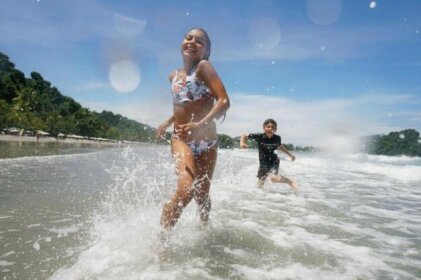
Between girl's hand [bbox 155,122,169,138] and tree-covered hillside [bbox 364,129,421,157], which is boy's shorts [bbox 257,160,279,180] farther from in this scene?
tree-covered hillside [bbox 364,129,421,157]

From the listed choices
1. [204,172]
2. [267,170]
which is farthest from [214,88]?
[267,170]

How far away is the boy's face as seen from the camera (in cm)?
908

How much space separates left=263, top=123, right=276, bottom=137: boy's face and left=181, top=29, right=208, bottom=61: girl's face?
5.24 meters

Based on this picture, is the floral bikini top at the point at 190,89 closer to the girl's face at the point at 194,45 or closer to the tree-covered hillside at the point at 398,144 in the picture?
the girl's face at the point at 194,45

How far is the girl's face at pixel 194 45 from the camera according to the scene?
406cm

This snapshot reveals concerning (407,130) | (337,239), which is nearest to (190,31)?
(337,239)

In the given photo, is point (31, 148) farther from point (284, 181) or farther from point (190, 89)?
point (190, 89)

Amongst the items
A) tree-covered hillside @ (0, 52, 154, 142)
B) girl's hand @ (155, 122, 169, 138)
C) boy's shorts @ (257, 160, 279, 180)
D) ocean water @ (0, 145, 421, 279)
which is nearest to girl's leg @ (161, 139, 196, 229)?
ocean water @ (0, 145, 421, 279)

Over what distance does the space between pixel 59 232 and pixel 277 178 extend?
233 inches

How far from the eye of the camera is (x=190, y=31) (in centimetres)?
415

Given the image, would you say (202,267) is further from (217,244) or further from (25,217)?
(25,217)

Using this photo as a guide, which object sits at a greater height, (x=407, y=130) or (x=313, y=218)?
(x=407, y=130)

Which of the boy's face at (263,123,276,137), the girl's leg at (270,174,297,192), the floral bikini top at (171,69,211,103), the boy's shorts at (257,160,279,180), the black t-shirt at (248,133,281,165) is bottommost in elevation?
the girl's leg at (270,174,297,192)

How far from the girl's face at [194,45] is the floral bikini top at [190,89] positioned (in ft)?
0.71
